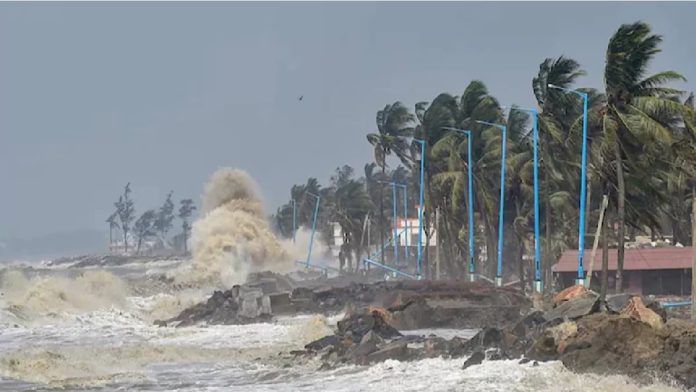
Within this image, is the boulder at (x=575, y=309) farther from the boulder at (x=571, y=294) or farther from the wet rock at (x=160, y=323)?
the wet rock at (x=160, y=323)

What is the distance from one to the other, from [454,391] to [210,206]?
3744 inches

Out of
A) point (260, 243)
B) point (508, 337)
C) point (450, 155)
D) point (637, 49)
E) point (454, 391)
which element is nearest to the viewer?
point (454, 391)

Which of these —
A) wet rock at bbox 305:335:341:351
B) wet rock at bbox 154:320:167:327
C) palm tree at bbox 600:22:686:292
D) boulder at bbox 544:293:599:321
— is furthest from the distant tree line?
wet rock at bbox 154:320:167:327

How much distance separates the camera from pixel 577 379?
62.8 feet

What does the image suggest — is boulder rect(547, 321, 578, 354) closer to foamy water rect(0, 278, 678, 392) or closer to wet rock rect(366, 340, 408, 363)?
foamy water rect(0, 278, 678, 392)

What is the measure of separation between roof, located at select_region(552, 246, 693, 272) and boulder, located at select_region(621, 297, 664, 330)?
76.4ft

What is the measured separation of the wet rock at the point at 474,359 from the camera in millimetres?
21609

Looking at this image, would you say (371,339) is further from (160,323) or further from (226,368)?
(160,323)

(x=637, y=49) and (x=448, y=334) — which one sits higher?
(x=637, y=49)

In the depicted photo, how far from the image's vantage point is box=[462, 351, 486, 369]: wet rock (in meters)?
21.6

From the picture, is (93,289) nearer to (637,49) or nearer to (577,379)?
(637,49)

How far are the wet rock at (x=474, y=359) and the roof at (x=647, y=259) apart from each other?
25.8m

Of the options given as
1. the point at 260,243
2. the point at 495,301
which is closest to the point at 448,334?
the point at 495,301

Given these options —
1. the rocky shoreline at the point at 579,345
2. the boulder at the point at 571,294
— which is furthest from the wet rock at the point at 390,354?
the boulder at the point at 571,294
